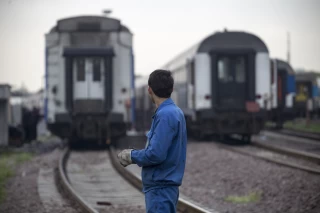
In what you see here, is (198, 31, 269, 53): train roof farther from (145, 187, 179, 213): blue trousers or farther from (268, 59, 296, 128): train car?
(145, 187, 179, 213): blue trousers

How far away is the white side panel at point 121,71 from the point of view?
61.4 ft

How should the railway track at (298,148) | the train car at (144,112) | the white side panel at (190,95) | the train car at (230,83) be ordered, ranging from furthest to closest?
1. the train car at (144,112)
2. the white side panel at (190,95)
3. the train car at (230,83)
4. the railway track at (298,148)

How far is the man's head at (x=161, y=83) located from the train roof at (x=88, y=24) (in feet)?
47.9

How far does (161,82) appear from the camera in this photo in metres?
4.39

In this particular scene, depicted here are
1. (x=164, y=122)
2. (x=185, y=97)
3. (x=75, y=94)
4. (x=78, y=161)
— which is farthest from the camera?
(x=185, y=97)

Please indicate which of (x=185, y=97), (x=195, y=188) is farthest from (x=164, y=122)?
(x=185, y=97)

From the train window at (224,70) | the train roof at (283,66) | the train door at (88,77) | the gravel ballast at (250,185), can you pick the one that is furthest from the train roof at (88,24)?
the train roof at (283,66)

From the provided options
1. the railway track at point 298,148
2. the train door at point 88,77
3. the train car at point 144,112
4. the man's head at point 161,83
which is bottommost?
the railway track at point 298,148

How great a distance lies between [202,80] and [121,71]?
9.65 ft

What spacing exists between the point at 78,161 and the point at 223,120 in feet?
19.7

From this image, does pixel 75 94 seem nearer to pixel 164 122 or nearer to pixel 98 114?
pixel 98 114

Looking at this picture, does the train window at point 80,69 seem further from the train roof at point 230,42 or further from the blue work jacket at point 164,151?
the blue work jacket at point 164,151

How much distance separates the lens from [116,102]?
61.5ft

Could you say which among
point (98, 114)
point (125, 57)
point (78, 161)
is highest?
point (125, 57)
